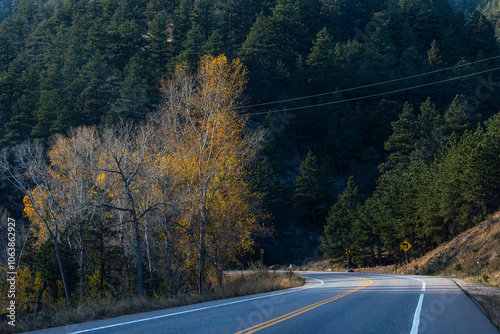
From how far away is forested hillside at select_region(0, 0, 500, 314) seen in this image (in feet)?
79.1

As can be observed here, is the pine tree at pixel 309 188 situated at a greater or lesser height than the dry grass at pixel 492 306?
greater

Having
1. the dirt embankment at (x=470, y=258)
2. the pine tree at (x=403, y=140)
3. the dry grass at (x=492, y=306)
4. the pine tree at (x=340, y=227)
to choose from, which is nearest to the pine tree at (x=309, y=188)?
the pine tree at (x=340, y=227)

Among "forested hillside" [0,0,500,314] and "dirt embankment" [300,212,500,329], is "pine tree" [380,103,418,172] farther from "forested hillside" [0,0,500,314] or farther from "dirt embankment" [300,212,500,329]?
"dirt embankment" [300,212,500,329]

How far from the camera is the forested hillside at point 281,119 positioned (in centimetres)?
2411

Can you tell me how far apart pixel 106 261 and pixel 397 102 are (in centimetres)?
6230

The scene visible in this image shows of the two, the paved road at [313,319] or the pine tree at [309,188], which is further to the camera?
the pine tree at [309,188]

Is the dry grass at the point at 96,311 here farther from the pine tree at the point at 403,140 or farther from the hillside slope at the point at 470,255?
the pine tree at the point at 403,140

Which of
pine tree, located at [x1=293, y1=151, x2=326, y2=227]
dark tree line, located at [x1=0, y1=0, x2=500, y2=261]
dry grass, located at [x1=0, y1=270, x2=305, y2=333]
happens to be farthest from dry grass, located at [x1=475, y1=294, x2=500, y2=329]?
pine tree, located at [x1=293, y1=151, x2=326, y2=227]

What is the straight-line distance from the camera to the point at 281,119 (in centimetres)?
6700

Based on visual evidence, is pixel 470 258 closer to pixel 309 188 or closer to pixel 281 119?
pixel 309 188

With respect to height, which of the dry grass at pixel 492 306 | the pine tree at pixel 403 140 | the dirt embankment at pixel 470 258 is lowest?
the dirt embankment at pixel 470 258

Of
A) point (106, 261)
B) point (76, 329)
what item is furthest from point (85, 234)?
point (76, 329)

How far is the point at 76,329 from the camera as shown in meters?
8.50

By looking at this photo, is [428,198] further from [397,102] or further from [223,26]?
[223,26]
